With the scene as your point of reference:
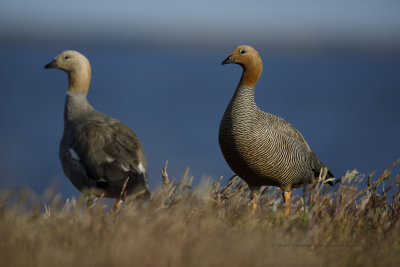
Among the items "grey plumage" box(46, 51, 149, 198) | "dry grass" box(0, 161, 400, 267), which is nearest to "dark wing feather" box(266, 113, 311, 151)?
"grey plumage" box(46, 51, 149, 198)

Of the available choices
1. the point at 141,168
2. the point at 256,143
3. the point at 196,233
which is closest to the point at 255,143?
the point at 256,143

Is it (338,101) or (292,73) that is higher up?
(292,73)

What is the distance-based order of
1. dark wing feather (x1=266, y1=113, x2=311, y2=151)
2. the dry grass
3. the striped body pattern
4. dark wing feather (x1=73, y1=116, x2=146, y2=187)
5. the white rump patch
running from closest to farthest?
1. the dry grass
2. the striped body pattern
3. dark wing feather (x1=266, y1=113, x2=311, y2=151)
4. dark wing feather (x1=73, y1=116, x2=146, y2=187)
5. the white rump patch

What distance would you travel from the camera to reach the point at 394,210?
14.8 ft

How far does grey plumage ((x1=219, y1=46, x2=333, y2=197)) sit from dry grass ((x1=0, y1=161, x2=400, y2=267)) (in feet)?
3.69

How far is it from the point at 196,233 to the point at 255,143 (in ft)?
7.52

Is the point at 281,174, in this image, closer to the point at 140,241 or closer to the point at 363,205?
the point at 363,205

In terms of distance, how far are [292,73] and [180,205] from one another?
97.5 meters

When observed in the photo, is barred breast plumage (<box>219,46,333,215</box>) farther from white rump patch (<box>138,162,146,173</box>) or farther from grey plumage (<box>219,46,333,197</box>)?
white rump patch (<box>138,162,146,173</box>)

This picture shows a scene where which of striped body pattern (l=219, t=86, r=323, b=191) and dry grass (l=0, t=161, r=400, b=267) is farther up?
striped body pattern (l=219, t=86, r=323, b=191)

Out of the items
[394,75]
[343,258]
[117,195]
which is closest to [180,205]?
[343,258]

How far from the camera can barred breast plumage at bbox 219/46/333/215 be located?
5.66 m

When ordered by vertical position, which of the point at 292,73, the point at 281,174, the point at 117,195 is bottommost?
the point at 117,195

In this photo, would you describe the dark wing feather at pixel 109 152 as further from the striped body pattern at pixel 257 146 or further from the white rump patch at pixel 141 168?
the striped body pattern at pixel 257 146
